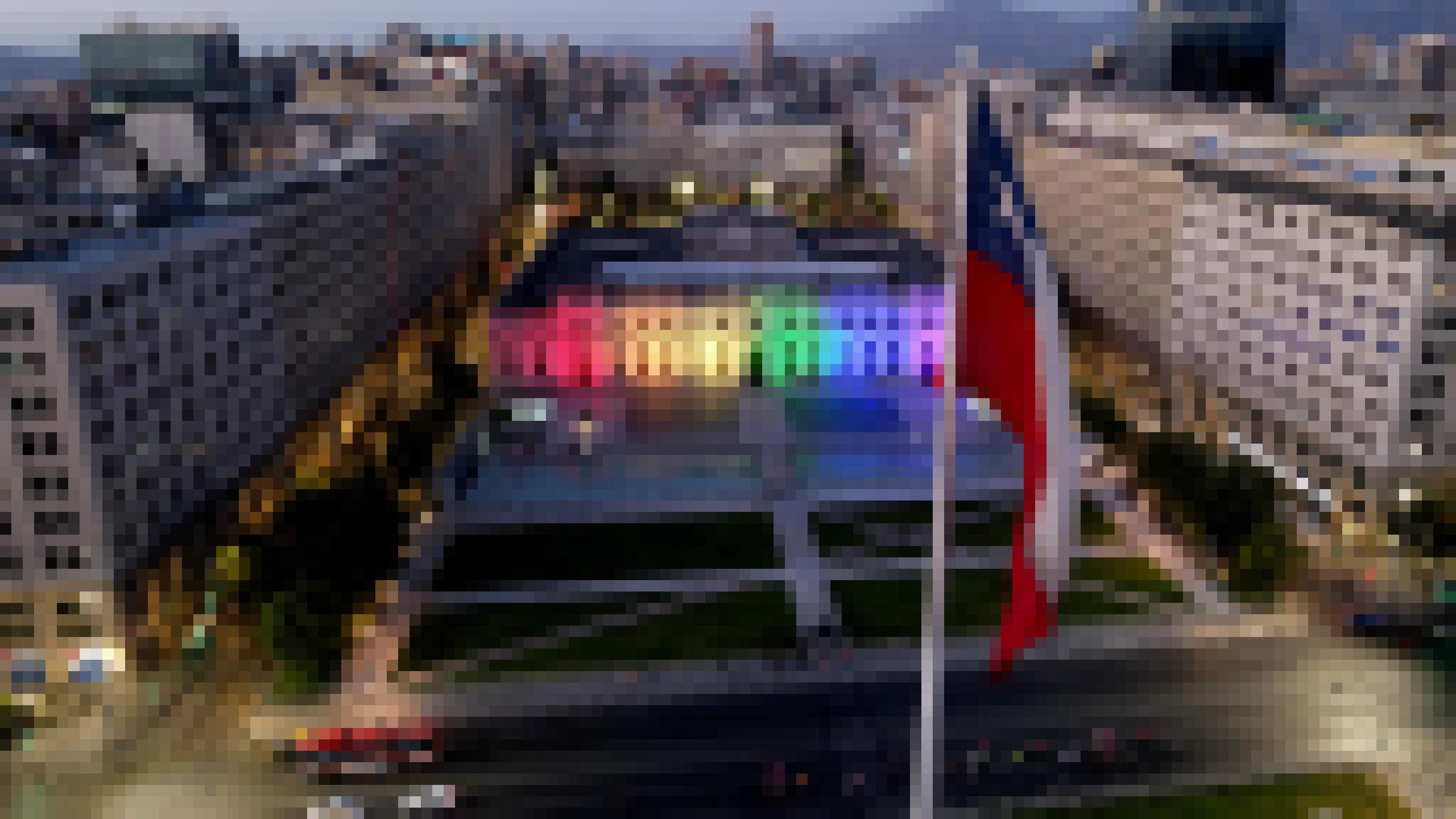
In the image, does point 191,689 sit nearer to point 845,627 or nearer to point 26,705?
point 26,705

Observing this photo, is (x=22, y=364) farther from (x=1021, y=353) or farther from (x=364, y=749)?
(x=1021, y=353)

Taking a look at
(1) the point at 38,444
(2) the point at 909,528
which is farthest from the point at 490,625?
(2) the point at 909,528

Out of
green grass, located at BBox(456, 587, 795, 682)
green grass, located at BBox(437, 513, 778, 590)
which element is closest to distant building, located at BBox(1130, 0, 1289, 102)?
green grass, located at BBox(437, 513, 778, 590)

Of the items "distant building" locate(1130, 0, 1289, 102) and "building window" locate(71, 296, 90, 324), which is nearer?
"building window" locate(71, 296, 90, 324)

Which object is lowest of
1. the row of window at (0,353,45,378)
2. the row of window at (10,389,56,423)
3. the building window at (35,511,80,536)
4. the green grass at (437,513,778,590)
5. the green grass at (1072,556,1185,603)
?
the green grass at (1072,556,1185,603)

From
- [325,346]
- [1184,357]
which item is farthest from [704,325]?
[1184,357]

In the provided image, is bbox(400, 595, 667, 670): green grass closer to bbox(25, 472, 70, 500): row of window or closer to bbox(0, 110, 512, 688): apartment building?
bbox(0, 110, 512, 688): apartment building

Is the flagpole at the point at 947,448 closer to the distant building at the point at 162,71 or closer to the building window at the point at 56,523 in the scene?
the building window at the point at 56,523
